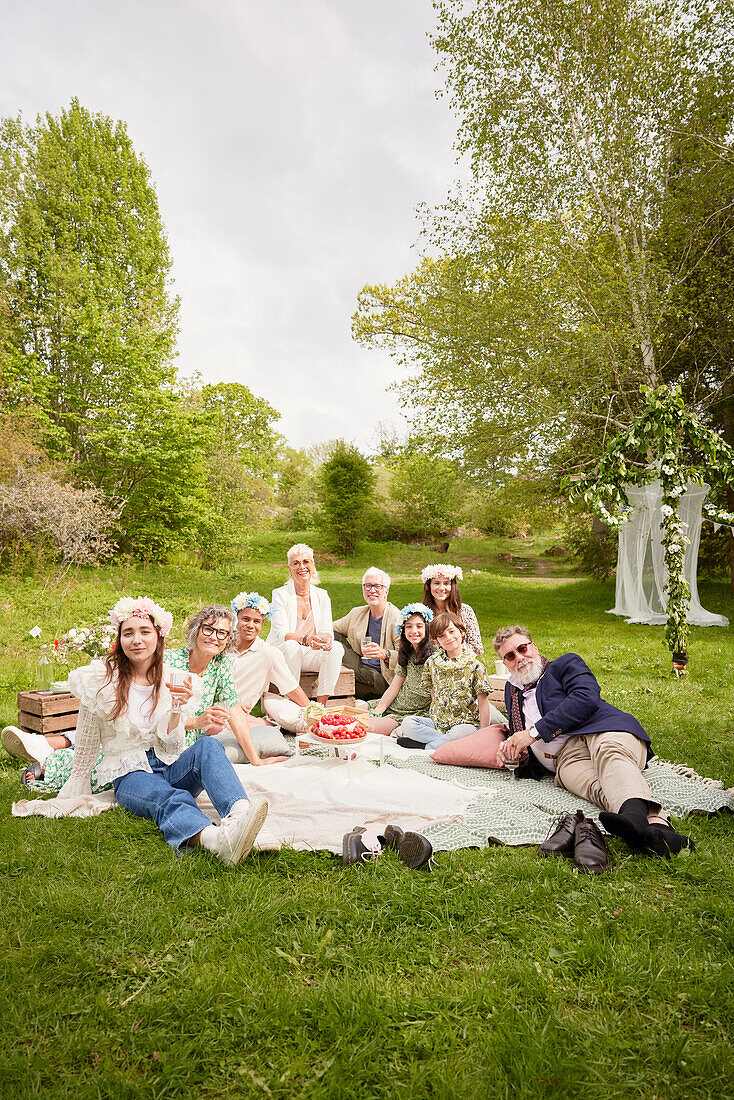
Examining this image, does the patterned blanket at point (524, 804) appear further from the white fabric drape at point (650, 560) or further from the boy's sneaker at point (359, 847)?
the white fabric drape at point (650, 560)

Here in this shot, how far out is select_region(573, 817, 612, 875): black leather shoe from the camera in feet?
9.46

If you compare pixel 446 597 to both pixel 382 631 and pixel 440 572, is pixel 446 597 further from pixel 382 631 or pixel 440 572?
pixel 382 631

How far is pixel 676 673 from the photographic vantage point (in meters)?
A: 7.44

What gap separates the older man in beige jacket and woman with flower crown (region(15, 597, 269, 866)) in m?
2.96

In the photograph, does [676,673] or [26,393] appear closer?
[676,673]

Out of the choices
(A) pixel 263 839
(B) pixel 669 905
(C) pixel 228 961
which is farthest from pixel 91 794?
(B) pixel 669 905

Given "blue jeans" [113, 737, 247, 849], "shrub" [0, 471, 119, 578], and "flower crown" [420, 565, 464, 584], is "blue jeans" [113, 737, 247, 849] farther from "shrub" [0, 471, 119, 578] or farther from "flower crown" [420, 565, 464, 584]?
A: "shrub" [0, 471, 119, 578]

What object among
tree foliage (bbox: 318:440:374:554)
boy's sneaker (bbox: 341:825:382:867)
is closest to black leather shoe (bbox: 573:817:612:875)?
boy's sneaker (bbox: 341:825:382:867)

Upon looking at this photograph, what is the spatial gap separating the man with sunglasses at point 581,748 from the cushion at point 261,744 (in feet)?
5.44

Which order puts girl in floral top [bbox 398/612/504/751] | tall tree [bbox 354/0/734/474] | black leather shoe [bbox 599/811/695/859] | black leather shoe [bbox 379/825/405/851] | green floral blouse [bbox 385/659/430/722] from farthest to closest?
tall tree [bbox 354/0/734/474]
green floral blouse [bbox 385/659/430/722]
girl in floral top [bbox 398/612/504/751]
black leather shoe [bbox 379/825/405/851]
black leather shoe [bbox 599/811/695/859]

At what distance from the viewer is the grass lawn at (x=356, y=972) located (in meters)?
1.79

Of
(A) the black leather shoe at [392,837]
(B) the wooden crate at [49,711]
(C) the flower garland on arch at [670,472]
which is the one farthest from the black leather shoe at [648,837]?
(C) the flower garland on arch at [670,472]

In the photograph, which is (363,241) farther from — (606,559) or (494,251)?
(606,559)

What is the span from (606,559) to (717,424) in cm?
434
